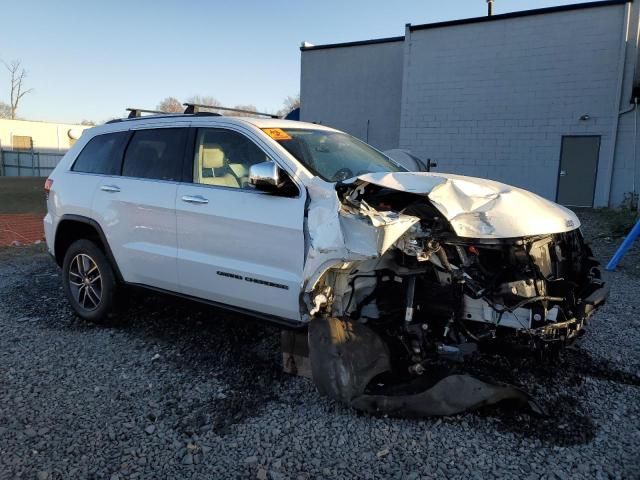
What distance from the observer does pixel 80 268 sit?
5062mm

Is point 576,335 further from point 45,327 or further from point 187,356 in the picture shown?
point 45,327

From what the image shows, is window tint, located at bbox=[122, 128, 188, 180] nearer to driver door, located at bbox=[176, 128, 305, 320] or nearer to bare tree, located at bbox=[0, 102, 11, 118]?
driver door, located at bbox=[176, 128, 305, 320]

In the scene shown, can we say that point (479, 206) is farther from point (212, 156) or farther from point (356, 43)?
point (356, 43)

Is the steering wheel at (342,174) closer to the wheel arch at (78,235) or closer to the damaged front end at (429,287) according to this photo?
the damaged front end at (429,287)

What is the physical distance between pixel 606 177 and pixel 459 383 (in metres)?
14.3

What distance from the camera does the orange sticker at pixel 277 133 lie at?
4.00 m

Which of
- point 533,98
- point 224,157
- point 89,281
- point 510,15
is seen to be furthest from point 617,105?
point 89,281

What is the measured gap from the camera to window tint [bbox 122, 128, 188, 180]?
14.5 feet

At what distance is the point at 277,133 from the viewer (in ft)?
13.4

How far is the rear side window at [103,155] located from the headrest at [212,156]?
1073 mm

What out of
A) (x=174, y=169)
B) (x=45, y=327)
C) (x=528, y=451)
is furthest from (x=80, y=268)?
(x=528, y=451)

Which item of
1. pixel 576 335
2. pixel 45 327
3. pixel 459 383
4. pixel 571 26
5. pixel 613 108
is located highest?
pixel 571 26

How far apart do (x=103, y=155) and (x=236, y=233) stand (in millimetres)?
2058

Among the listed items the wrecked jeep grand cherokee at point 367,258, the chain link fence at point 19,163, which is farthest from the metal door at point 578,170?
the chain link fence at point 19,163
